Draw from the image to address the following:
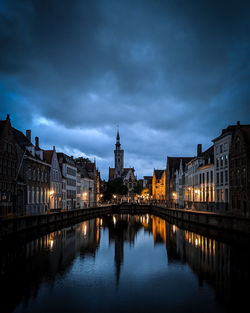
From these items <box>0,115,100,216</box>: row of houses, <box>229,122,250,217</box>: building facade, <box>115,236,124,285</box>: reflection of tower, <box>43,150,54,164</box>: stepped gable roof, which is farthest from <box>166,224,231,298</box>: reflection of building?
<box>43,150,54,164</box>: stepped gable roof

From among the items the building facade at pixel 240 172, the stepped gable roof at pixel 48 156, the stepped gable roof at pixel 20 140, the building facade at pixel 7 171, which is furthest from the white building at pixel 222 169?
the stepped gable roof at pixel 20 140

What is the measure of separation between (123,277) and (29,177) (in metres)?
29.9

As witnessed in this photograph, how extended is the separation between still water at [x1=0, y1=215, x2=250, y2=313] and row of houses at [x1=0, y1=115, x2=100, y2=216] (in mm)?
11080

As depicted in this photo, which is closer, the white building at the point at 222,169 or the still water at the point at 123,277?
the still water at the point at 123,277

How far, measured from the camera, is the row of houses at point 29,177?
38844 millimetres

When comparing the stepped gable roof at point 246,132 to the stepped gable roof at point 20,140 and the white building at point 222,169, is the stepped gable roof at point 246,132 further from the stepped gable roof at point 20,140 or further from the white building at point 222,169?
the stepped gable roof at point 20,140

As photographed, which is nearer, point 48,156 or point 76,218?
point 48,156

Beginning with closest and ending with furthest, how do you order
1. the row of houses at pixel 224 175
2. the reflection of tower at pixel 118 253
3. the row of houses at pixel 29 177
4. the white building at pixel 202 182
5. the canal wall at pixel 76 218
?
the reflection of tower at pixel 118 253, the canal wall at pixel 76 218, the row of houses at pixel 29 177, the row of houses at pixel 224 175, the white building at pixel 202 182

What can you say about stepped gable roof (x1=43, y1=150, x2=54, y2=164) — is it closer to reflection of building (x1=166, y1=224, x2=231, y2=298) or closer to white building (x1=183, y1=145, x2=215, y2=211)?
white building (x1=183, y1=145, x2=215, y2=211)

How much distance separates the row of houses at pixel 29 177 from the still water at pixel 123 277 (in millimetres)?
11080

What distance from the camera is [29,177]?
46531 millimetres

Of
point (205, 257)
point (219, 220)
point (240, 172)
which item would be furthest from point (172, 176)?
point (205, 257)

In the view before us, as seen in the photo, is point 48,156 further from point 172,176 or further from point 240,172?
point 172,176

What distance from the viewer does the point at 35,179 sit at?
49.2 meters
